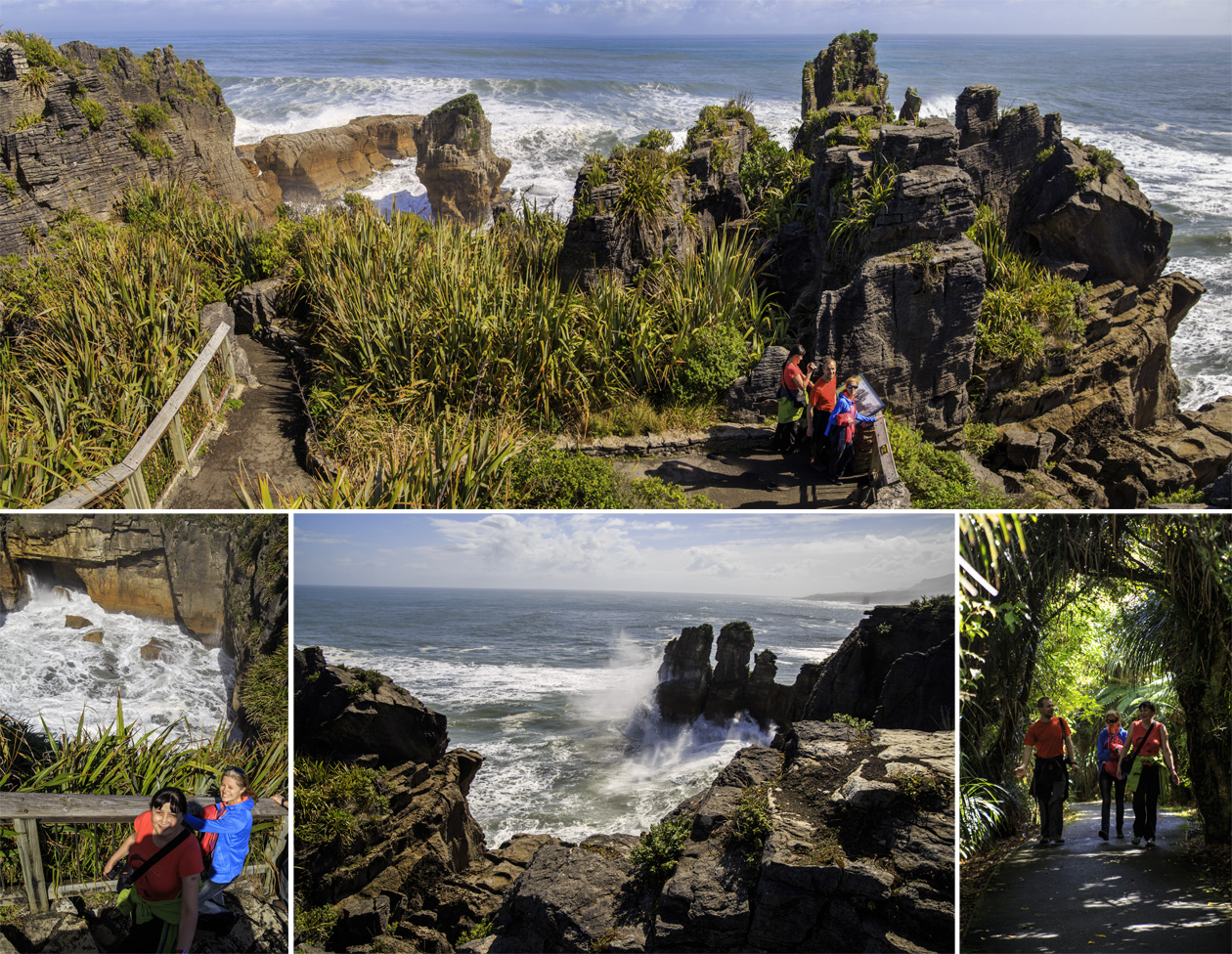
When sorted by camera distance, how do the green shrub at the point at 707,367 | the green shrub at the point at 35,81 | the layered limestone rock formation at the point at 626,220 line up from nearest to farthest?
the green shrub at the point at 707,367 → the layered limestone rock formation at the point at 626,220 → the green shrub at the point at 35,81

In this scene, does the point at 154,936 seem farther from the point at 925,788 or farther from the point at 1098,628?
the point at 1098,628

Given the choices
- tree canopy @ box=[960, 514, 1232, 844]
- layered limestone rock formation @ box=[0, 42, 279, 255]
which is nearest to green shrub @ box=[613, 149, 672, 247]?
tree canopy @ box=[960, 514, 1232, 844]

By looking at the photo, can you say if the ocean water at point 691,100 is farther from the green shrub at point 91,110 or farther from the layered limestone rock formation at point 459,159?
the green shrub at point 91,110

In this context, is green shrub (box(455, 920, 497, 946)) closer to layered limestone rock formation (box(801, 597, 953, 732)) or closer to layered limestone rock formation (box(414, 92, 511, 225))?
layered limestone rock formation (box(801, 597, 953, 732))

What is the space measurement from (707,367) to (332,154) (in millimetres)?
45353

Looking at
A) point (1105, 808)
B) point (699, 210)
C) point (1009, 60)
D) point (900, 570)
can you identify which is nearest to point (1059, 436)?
point (699, 210)

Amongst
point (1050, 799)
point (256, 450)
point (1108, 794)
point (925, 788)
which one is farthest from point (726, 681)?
point (256, 450)

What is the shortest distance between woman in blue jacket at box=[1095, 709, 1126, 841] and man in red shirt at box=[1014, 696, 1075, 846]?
0.39 meters

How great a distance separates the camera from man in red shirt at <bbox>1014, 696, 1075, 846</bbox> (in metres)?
4.35

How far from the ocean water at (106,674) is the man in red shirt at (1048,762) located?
411 centimetres

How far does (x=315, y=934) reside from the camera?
3.62 m

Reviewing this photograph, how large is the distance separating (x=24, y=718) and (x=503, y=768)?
2239 mm

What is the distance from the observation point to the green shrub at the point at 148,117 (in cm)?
2009

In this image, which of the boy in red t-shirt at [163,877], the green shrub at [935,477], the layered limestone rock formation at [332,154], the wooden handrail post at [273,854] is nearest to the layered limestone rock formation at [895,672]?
the wooden handrail post at [273,854]
